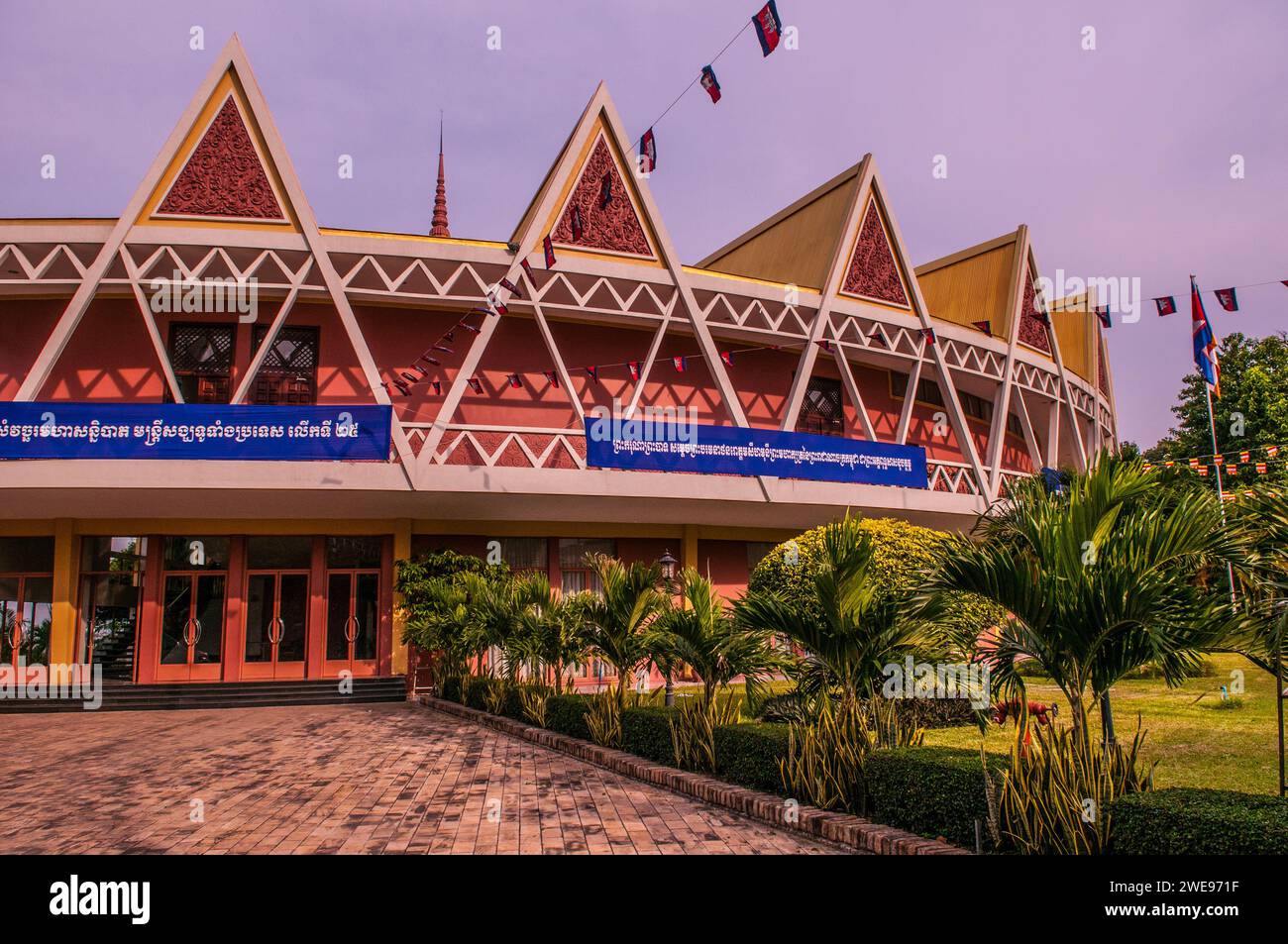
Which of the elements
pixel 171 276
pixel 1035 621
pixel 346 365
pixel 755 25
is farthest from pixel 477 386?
pixel 1035 621

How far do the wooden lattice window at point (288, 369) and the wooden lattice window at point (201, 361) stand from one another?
2.45ft

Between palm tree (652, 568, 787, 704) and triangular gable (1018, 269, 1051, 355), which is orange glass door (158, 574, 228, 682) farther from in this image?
triangular gable (1018, 269, 1051, 355)

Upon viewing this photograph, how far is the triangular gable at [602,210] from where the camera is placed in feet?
65.7

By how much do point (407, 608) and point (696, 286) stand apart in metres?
10.1

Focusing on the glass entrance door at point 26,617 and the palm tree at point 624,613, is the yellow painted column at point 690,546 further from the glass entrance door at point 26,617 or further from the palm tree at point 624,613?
the glass entrance door at point 26,617

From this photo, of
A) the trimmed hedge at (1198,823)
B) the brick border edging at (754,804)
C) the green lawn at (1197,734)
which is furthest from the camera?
the green lawn at (1197,734)

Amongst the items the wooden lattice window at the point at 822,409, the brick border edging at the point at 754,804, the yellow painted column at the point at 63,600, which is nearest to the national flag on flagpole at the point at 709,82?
the brick border edging at the point at 754,804

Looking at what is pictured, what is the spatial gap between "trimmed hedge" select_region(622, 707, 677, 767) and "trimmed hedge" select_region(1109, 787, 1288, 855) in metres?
5.37

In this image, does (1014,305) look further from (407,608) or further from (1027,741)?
(1027,741)

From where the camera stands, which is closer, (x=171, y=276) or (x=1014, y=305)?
(x=171, y=276)

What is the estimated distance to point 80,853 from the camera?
21.6 ft

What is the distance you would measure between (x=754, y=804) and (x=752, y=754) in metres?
0.77
